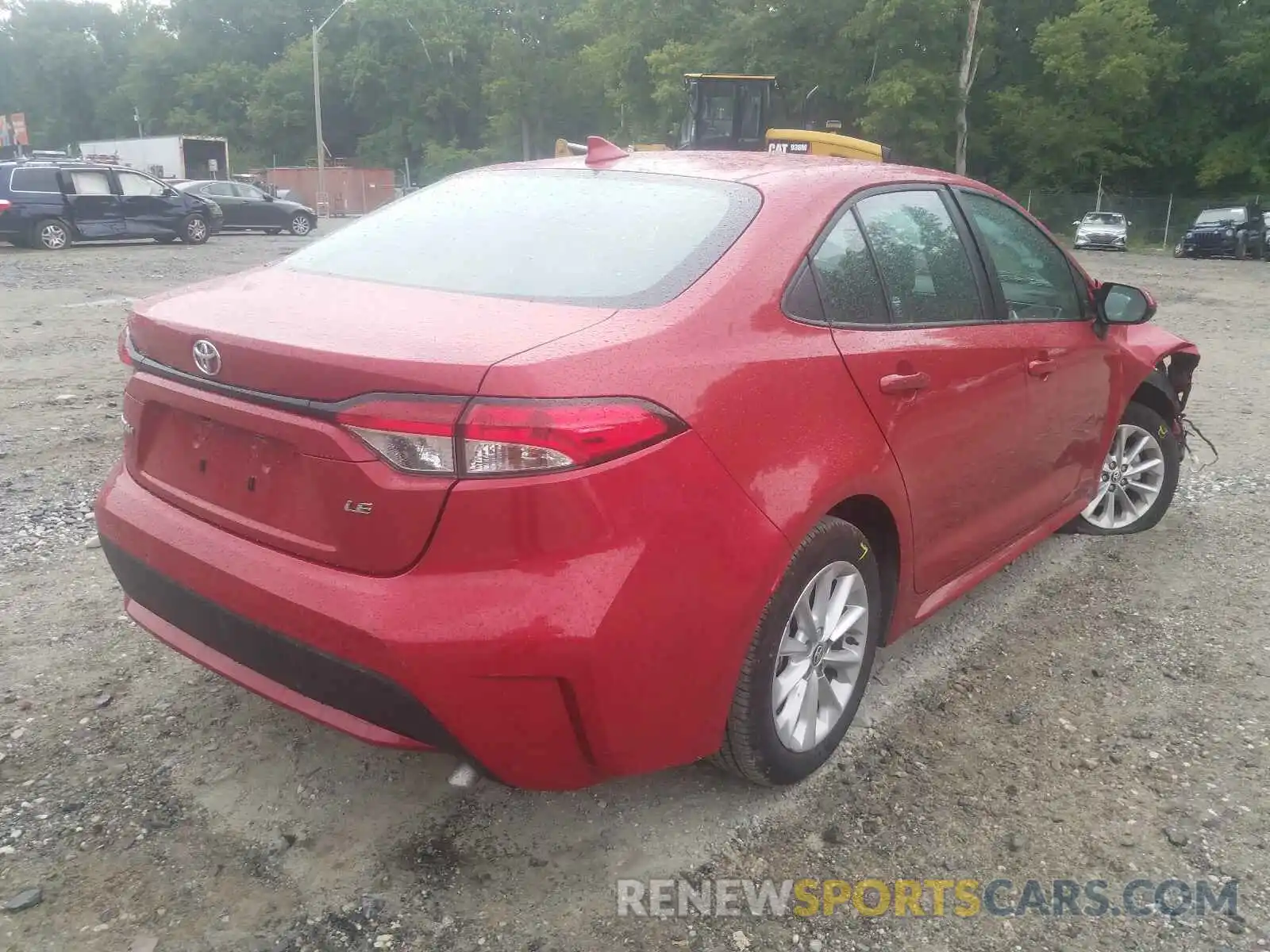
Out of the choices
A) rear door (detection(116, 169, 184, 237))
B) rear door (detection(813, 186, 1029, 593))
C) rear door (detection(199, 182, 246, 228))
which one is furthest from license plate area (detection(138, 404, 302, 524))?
rear door (detection(199, 182, 246, 228))

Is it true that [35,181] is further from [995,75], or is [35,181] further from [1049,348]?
[995,75]

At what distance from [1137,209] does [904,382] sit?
42701mm

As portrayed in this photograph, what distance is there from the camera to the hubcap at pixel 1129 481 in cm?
463

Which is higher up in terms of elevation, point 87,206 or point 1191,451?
point 87,206

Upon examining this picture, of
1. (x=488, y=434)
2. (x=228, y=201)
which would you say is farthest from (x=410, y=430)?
(x=228, y=201)

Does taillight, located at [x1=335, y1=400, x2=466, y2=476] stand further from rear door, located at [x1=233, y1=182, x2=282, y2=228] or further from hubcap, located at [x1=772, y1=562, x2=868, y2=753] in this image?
rear door, located at [x1=233, y1=182, x2=282, y2=228]

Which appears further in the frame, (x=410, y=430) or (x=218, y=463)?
(x=218, y=463)

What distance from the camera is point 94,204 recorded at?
65.1 ft

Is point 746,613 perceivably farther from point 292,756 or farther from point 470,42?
point 470,42

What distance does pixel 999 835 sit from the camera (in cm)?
266

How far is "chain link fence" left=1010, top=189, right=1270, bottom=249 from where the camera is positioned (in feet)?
129

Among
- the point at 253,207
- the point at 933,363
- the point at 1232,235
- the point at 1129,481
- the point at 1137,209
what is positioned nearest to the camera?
A: the point at 933,363

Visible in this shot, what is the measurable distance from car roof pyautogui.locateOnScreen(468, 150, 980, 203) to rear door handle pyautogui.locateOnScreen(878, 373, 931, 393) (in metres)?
0.55

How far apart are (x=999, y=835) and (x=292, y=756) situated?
190 centimetres
